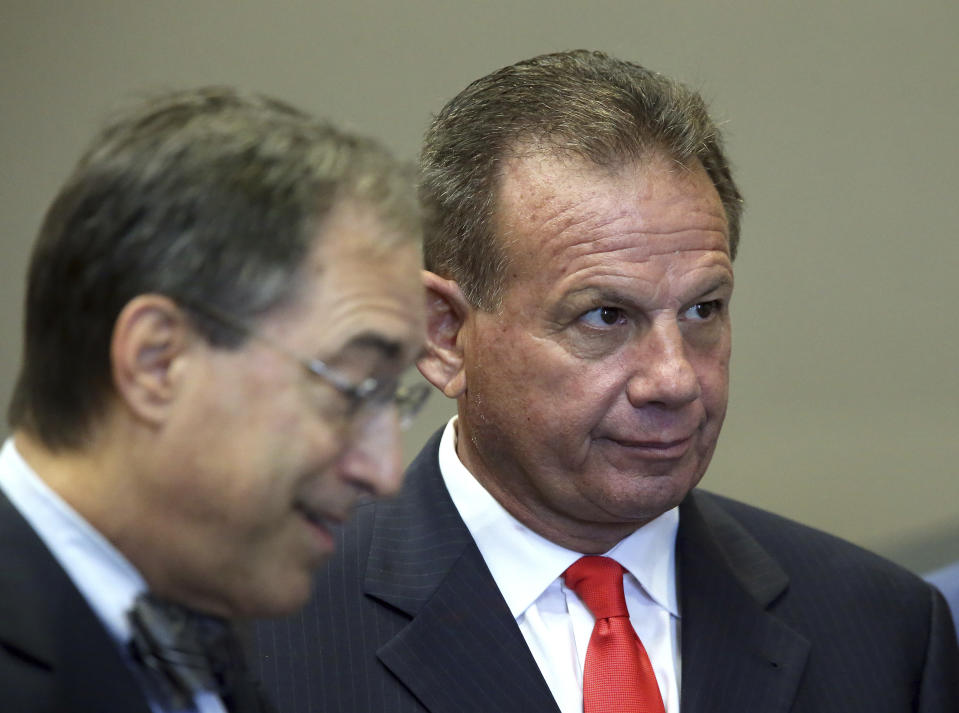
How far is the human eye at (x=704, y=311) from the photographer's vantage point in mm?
2080

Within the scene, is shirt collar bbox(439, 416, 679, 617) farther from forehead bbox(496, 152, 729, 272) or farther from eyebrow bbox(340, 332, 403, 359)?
eyebrow bbox(340, 332, 403, 359)

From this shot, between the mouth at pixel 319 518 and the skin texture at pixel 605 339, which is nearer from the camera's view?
the mouth at pixel 319 518

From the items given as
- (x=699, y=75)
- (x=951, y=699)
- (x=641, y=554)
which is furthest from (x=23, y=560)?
(x=699, y=75)

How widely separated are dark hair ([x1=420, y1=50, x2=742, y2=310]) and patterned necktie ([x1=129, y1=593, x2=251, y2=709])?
0.89 m

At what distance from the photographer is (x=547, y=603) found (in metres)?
2.14

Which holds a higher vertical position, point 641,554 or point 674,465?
point 674,465

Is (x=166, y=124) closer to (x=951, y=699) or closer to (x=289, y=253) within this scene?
(x=289, y=253)

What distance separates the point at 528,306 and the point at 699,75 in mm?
1845

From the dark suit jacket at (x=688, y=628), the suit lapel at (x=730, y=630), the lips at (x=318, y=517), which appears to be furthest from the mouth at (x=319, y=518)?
the suit lapel at (x=730, y=630)

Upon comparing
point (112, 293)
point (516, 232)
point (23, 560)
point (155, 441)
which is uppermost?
point (516, 232)

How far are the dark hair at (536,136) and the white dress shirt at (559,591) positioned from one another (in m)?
0.35

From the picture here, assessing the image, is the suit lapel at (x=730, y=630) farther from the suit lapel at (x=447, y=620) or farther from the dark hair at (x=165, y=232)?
the dark hair at (x=165, y=232)

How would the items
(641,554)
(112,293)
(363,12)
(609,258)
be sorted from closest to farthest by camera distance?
1. (112,293)
2. (609,258)
3. (641,554)
4. (363,12)

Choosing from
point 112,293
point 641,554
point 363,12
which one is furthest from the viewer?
point 363,12
